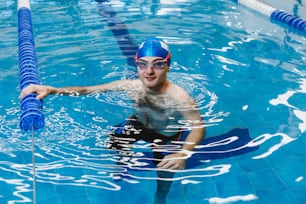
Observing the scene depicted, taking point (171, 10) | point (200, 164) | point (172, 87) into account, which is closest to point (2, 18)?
point (171, 10)

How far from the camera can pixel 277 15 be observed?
7.55 metres

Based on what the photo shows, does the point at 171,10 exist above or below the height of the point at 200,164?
above

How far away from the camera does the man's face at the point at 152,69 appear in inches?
140

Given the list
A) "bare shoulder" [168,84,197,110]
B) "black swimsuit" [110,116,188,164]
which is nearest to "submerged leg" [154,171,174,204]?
"black swimsuit" [110,116,188,164]

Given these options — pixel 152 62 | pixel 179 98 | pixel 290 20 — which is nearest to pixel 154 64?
pixel 152 62

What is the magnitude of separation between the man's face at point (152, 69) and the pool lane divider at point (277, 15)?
3.99m

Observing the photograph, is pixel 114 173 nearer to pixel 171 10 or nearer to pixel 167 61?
pixel 167 61

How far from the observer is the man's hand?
329 centimetres

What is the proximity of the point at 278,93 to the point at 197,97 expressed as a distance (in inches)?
34.5

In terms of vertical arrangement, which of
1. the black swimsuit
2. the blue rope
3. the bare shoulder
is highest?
the blue rope

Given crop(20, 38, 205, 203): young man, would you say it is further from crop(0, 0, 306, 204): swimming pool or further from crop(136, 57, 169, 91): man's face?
crop(0, 0, 306, 204): swimming pool

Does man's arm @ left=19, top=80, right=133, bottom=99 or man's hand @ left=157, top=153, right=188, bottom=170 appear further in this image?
man's arm @ left=19, top=80, right=133, bottom=99

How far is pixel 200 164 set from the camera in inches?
138

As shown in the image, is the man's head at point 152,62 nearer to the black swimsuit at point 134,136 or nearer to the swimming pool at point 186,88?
the black swimsuit at point 134,136
